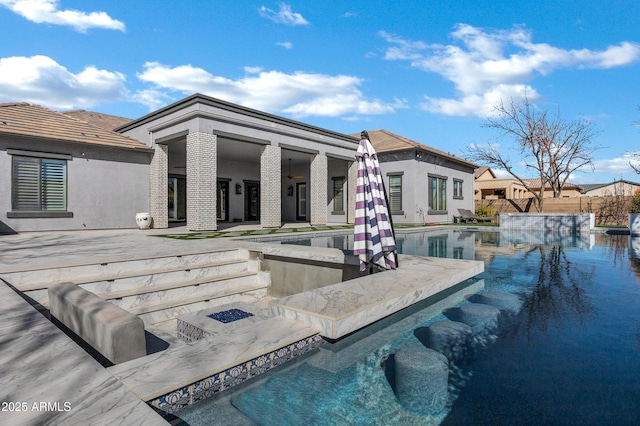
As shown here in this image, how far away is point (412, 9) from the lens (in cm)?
1375

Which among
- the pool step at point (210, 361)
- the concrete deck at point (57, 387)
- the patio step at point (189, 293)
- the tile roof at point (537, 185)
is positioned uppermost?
the tile roof at point (537, 185)

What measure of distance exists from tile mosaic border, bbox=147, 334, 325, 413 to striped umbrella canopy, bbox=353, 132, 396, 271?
87.9 inches

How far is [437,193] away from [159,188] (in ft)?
→ 55.3

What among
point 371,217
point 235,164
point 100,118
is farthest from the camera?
point 100,118

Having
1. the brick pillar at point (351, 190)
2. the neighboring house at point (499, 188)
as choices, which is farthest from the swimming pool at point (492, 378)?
the neighboring house at point (499, 188)

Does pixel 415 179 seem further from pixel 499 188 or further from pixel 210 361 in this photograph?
pixel 210 361

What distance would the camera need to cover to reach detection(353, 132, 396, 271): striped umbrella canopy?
5.12m

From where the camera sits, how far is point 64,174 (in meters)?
12.8

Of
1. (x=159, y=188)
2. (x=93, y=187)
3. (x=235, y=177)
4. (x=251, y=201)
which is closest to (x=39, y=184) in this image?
(x=93, y=187)

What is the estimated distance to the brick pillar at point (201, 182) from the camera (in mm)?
12406

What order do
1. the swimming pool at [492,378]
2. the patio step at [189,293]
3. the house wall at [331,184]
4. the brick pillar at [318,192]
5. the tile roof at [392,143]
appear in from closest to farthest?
the swimming pool at [492,378] < the patio step at [189,293] < the brick pillar at [318,192] < the house wall at [331,184] < the tile roof at [392,143]

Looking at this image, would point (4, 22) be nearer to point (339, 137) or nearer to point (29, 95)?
point (339, 137)

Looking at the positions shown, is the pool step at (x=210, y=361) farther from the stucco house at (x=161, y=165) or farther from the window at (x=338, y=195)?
the window at (x=338, y=195)

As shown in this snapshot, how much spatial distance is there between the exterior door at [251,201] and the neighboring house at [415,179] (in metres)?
8.02
